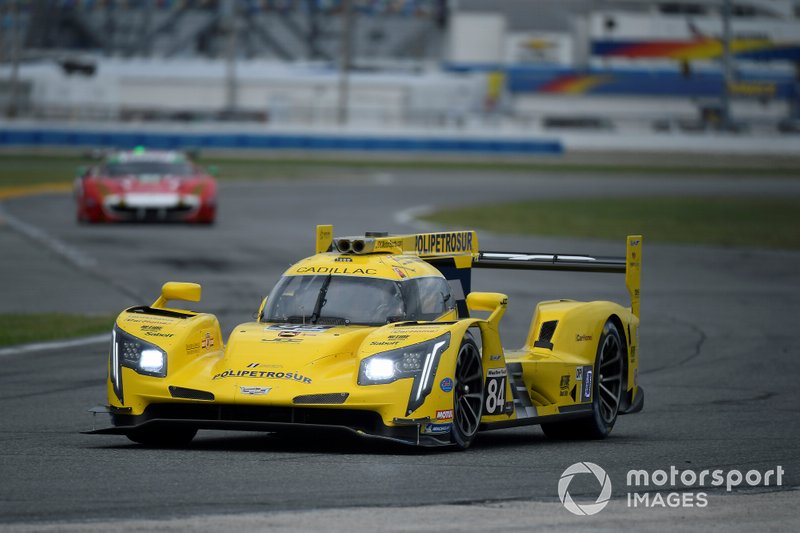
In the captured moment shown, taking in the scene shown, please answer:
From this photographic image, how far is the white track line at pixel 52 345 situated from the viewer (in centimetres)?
1462

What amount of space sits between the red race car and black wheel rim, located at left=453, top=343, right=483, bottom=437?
21.8 m

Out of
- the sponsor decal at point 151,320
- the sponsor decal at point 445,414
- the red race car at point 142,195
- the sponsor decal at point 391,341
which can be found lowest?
the red race car at point 142,195

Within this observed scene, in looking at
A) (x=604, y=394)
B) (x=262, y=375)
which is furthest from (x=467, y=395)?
(x=604, y=394)

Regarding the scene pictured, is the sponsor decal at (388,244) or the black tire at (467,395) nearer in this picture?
the black tire at (467,395)

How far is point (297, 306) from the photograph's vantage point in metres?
10.1

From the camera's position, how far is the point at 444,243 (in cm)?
1129

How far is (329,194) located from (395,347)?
109 feet

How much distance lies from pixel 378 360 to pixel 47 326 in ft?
27.5

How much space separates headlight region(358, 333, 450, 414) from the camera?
887 cm

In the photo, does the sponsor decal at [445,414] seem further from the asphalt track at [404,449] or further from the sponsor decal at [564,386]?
the sponsor decal at [564,386]

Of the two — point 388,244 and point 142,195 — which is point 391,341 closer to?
point 388,244

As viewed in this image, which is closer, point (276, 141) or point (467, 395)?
point (467, 395)

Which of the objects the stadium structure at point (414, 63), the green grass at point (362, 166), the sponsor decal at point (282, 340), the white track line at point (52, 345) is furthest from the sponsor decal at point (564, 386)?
the stadium structure at point (414, 63)
